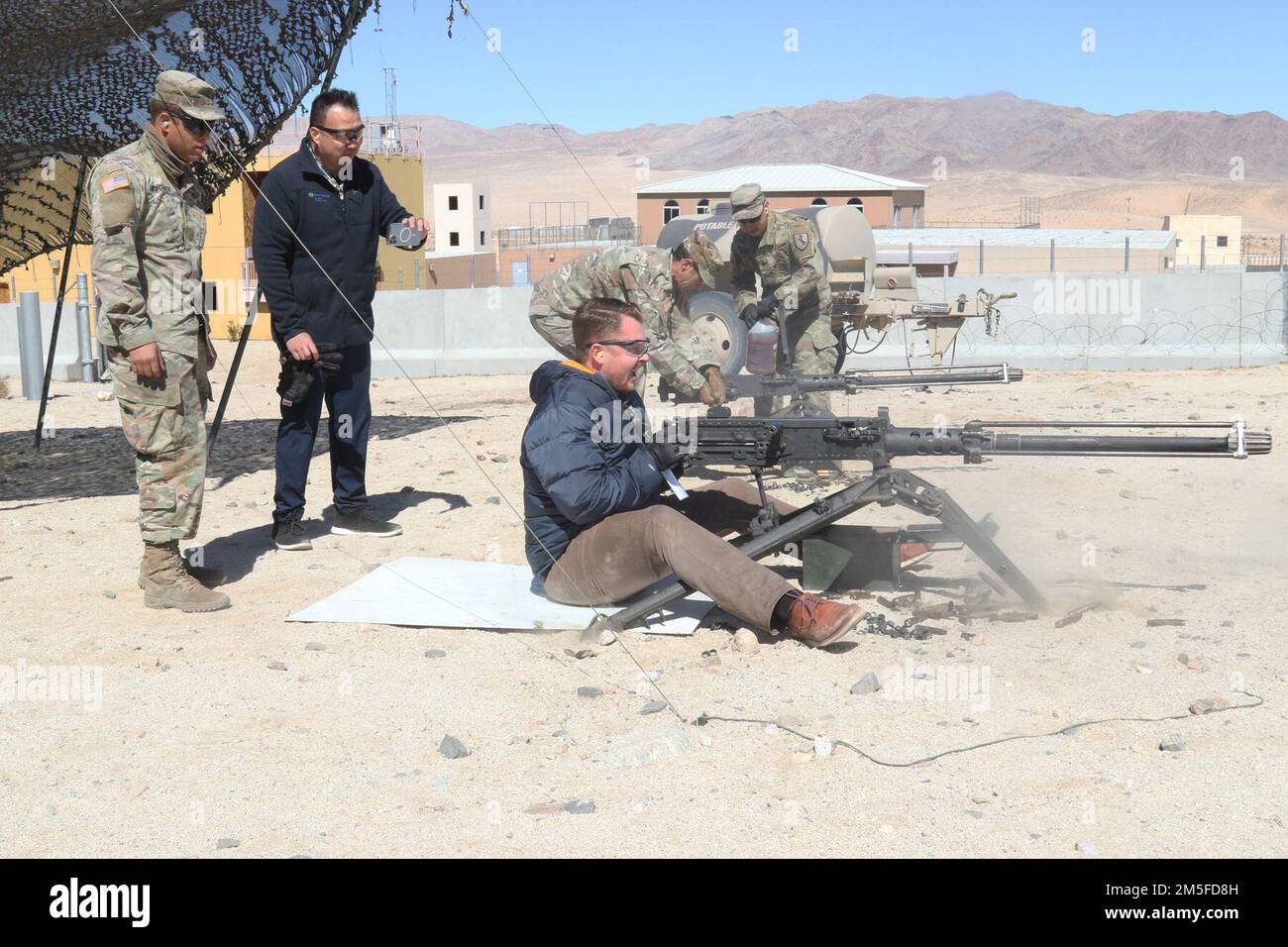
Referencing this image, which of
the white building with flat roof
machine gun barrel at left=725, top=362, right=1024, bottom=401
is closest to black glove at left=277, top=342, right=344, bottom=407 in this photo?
machine gun barrel at left=725, top=362, right=1024, bottom=401

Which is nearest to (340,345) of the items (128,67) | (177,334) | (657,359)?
(177,334)

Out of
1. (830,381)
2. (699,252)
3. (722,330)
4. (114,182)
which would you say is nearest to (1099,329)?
(722,330)

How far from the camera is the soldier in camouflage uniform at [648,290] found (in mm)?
7281

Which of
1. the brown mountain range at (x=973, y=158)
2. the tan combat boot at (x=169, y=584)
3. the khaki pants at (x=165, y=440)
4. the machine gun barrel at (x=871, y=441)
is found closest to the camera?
the machine gun barrel at (x=871, y=441)

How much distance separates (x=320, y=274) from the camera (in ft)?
21.9

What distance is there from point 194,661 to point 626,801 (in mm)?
2215

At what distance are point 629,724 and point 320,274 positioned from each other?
3.41 meters

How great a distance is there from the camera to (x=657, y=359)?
24.0ft

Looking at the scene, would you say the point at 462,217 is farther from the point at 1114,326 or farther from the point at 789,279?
the point at 789,279

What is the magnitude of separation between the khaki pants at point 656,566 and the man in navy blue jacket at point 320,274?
1979mm

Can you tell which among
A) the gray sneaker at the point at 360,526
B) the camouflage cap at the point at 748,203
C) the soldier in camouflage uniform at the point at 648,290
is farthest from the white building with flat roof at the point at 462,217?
the gray sneaker at the point at 360,526

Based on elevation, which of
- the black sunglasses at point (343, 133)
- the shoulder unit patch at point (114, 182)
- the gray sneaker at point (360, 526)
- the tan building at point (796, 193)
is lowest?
the gray sneaker at point (360, 526)

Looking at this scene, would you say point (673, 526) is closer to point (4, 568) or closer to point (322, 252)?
point (322, 252)
